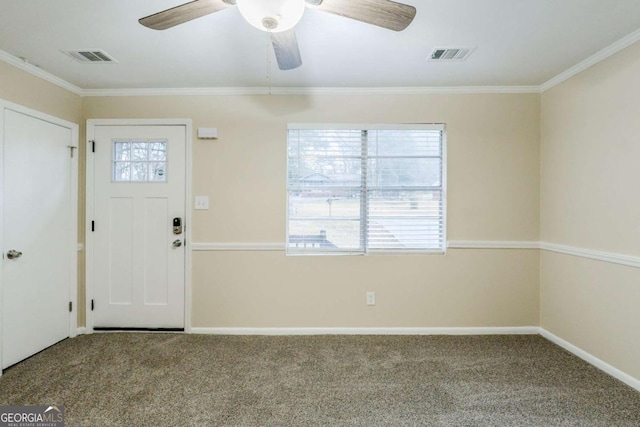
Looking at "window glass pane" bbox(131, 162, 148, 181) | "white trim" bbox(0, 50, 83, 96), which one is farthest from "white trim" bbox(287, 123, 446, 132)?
"white trim" bbox(0, 50, 83, 96)

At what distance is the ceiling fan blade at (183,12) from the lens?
1.33 m

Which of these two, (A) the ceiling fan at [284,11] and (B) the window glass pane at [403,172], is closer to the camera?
(A) the ceiling fan at [284,11]

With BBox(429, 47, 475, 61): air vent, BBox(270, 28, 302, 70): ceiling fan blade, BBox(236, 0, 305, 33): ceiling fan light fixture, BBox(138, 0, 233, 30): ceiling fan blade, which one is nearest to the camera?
BBox(236, 0, 305, 33): ceiling fan light fixture

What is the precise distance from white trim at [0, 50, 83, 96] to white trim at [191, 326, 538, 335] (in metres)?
2.53

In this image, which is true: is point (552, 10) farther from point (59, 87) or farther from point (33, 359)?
point (33, 359)

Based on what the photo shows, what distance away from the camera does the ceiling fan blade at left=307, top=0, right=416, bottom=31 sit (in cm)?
128

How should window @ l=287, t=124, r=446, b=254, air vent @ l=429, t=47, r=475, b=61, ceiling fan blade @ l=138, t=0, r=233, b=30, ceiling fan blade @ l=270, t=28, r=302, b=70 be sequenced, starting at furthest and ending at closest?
window @ l=287, t=124, r=446, b=254, air vent @ l=429, t=47, r=475, b=61, ceiling fan blade @ l=270, t=28, r=302, b=70, ceiling fan blade @ l=138, t=0, r=233, b=30

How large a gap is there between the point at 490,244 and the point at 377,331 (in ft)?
4.48

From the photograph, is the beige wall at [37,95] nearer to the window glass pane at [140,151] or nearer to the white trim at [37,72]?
the white trim at [37,72]

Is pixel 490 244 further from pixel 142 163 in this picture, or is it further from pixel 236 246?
pixel 142 163

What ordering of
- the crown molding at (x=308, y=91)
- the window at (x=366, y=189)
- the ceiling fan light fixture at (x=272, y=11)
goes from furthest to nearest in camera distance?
1. the window at (x=366, y=189)
2. the crown molding at (x=308, y=91)
3. the ceiling fan light fixture at (x=272, y=11)

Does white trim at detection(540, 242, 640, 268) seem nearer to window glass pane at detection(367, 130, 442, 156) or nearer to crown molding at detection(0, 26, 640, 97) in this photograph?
window glass pane at detection(367, 130, 442, 156)
